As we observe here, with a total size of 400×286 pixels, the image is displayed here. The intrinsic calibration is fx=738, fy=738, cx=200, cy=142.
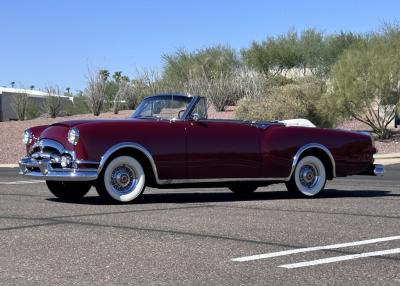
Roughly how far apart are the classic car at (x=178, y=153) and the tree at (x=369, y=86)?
2004 centimetres

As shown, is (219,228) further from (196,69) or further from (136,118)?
(196,69)

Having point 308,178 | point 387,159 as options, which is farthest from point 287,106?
point 308,178

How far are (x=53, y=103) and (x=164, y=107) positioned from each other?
3262cm

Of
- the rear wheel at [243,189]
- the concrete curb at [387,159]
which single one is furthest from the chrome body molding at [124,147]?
the concrete curb at [387,159]

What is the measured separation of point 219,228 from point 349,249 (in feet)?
5.92

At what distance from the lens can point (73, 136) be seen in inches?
422

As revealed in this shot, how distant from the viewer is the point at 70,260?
21.5ft

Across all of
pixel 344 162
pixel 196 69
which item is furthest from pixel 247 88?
pixel 344 162

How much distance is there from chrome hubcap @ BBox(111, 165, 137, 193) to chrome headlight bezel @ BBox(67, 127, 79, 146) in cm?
77

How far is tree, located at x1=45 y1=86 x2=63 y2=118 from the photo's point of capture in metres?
43.4

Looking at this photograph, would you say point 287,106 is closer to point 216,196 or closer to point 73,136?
point 216,196

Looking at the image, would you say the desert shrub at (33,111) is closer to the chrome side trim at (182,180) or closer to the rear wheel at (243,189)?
the rear wheel at (243,189)

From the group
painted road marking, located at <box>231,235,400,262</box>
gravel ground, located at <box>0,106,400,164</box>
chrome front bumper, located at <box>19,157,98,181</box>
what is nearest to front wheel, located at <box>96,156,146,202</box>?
chrome front bumper, located at <box>19,157,98,181</box>

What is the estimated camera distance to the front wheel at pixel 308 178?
41.2 ft
